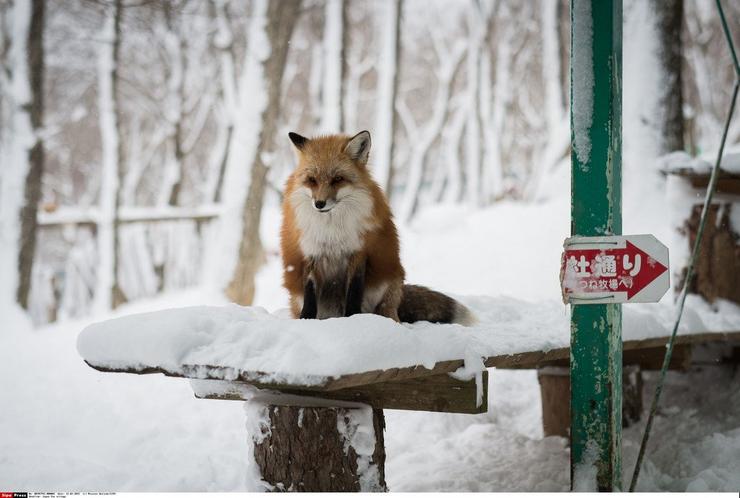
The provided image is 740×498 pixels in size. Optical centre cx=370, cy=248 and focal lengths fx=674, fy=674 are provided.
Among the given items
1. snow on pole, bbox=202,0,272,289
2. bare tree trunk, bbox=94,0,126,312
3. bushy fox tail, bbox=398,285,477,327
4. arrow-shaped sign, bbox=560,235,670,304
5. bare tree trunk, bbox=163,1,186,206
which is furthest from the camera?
bare tree trunk, bbox=163,1,186,206

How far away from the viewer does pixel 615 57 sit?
9.12 ft

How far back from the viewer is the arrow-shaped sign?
265 centimetres

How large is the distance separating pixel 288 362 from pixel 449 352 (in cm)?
67

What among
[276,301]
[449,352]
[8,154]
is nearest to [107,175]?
[8,154]

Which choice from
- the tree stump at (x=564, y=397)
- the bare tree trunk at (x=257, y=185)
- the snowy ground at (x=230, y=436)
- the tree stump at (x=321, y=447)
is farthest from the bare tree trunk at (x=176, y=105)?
the tree stump at (x=321, y=447)

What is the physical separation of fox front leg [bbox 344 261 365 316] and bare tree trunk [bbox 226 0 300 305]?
15.4 ft

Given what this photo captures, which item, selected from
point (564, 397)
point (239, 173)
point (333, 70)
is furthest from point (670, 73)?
point (333, 70)

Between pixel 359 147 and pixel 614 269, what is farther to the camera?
pixel 359 147

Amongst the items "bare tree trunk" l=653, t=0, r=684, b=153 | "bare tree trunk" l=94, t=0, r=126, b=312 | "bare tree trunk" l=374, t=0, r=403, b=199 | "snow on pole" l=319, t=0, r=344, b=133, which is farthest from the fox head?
"bare tree trunk" l=374, t=0, r=403, b=199

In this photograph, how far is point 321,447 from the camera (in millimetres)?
2711

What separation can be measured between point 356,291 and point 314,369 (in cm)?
91

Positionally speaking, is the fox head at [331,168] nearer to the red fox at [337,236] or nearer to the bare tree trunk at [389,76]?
the red fox at [337,236]

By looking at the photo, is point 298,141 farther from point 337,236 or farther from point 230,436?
point 230,436

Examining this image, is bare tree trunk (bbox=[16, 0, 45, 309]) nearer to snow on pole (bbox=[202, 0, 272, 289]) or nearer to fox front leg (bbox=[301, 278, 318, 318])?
snow on pole (bbox=[202, 0, 272, 289])
